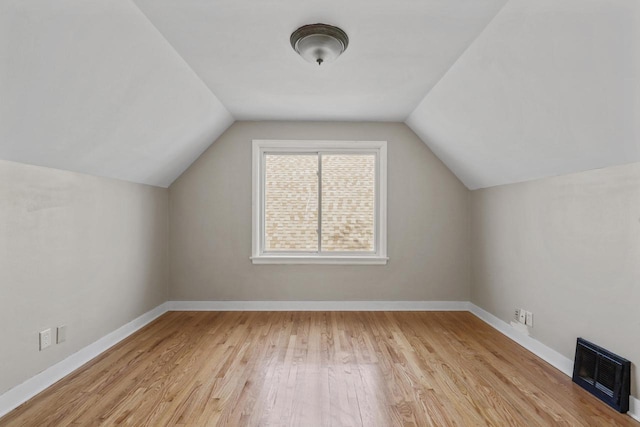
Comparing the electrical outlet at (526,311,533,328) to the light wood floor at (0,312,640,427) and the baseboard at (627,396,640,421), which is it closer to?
the light wood floor at (0,312,640,427)

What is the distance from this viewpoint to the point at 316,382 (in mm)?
2615

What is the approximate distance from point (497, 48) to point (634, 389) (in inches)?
85.8

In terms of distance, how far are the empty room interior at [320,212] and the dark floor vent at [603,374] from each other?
2 cm

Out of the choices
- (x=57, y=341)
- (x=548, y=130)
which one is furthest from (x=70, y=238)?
(x=548, y=130)

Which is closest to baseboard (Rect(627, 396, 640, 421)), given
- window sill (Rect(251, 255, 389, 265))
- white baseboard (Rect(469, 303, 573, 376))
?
white baseboard (Rect(469, 303, 573, 376))

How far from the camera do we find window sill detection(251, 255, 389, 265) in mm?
4484

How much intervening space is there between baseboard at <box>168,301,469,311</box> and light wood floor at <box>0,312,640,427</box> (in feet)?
2.08

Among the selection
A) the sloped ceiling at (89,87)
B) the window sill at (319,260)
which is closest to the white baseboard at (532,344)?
the window sill at (319,260)

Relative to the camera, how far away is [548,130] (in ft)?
8.36

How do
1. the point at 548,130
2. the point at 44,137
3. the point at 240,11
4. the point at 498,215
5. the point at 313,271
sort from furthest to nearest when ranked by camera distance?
the point at 313,271 < the point at 498,215 < the point at 548,130 < the point at 44,137 < the point at 240,11

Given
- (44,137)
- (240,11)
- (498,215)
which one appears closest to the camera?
(240,11)

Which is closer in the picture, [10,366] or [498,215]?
[10,366]

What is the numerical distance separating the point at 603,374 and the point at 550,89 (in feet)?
5.88

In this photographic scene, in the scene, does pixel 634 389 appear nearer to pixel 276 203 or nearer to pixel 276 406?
pixel 276 406
